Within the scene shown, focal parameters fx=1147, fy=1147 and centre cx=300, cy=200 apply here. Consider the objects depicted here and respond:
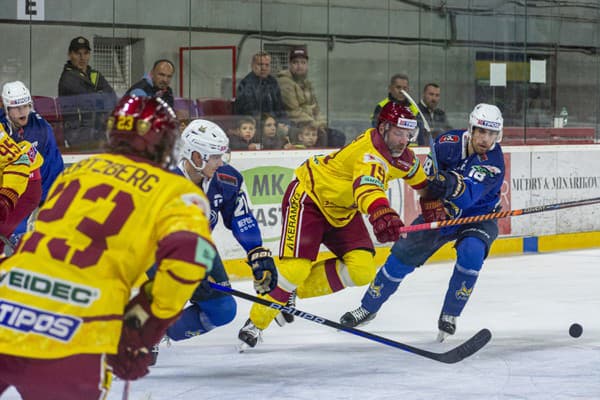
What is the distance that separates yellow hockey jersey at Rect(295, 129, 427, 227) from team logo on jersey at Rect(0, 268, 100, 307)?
216cm

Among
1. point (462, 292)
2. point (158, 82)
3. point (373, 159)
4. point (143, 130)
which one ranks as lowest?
point (462, 292)

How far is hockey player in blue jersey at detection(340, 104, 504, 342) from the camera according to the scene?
15.8 ft

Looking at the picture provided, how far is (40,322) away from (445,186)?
287 cm

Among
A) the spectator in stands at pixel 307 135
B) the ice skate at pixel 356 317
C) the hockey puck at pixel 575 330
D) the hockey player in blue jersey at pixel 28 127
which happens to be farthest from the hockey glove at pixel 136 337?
the spectator in stands at pixel 307 135

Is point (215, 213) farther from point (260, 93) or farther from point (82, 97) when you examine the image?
point (260, 93)

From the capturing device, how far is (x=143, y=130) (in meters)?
2.24

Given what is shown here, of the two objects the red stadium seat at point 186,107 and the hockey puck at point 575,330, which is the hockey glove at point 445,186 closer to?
the hockey puck at point 575,330

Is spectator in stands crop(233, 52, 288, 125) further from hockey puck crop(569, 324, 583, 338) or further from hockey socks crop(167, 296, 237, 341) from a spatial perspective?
hockey socks crop(167, 296, 237, 341)

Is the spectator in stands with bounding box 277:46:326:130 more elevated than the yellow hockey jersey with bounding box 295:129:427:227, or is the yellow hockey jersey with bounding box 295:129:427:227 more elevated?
the spectator in stands with bounding box 277:46:326:130

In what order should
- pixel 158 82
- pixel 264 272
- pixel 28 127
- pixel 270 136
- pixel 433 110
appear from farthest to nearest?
1. pixel 433 110
2. pixel 270 136
3. pixel 158 82
4. pixel 28 127
5. pixel 264 272

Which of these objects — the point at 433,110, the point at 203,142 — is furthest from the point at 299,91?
the point at 203,142

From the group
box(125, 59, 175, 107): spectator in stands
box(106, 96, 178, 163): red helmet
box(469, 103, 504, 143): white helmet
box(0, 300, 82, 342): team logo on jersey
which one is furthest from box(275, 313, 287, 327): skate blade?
box(0, 300, 82, 342): team logo on jersey

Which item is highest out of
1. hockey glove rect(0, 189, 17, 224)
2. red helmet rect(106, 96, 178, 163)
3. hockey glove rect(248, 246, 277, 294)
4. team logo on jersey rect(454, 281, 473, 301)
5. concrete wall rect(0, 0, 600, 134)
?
concrete wall rect(0, 0, 600, 134)

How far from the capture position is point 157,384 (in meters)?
3.91
